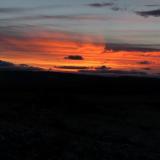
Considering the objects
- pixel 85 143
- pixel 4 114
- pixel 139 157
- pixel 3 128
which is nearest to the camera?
pixel 139 157

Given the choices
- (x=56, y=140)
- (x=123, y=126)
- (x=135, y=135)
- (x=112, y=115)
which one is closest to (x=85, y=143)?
(x=56, y=140)

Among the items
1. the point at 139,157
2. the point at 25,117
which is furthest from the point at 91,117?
the point at 139,157

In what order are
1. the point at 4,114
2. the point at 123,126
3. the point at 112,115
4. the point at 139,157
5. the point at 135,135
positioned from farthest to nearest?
the point at 112,115
the point at 4,114
the point at 123,126
the point at 135,135
the point at 139,157

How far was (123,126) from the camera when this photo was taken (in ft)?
153

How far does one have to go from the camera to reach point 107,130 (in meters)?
43.4

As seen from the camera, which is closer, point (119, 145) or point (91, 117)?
point (119, 145)

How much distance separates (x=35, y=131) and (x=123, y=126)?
12267 mm

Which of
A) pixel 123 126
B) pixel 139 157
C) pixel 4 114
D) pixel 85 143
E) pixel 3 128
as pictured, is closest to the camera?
pixel 139 157

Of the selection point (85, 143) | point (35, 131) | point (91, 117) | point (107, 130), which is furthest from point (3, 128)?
point (91, 117)

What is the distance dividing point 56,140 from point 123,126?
1302cm

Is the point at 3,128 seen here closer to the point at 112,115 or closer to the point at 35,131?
the point at 35,131

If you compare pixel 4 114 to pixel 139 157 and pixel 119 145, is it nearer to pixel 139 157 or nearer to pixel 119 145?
pixel 119 145

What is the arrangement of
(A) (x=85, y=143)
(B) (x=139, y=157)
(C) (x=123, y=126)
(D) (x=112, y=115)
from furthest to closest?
1. (D) (x=112, y=115)
2. (C) (x=123, y=126)
3. (A) (x=85, y=143)
4. (B) (x=139, y=157)

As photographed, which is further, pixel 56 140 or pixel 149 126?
pixel 149 126
